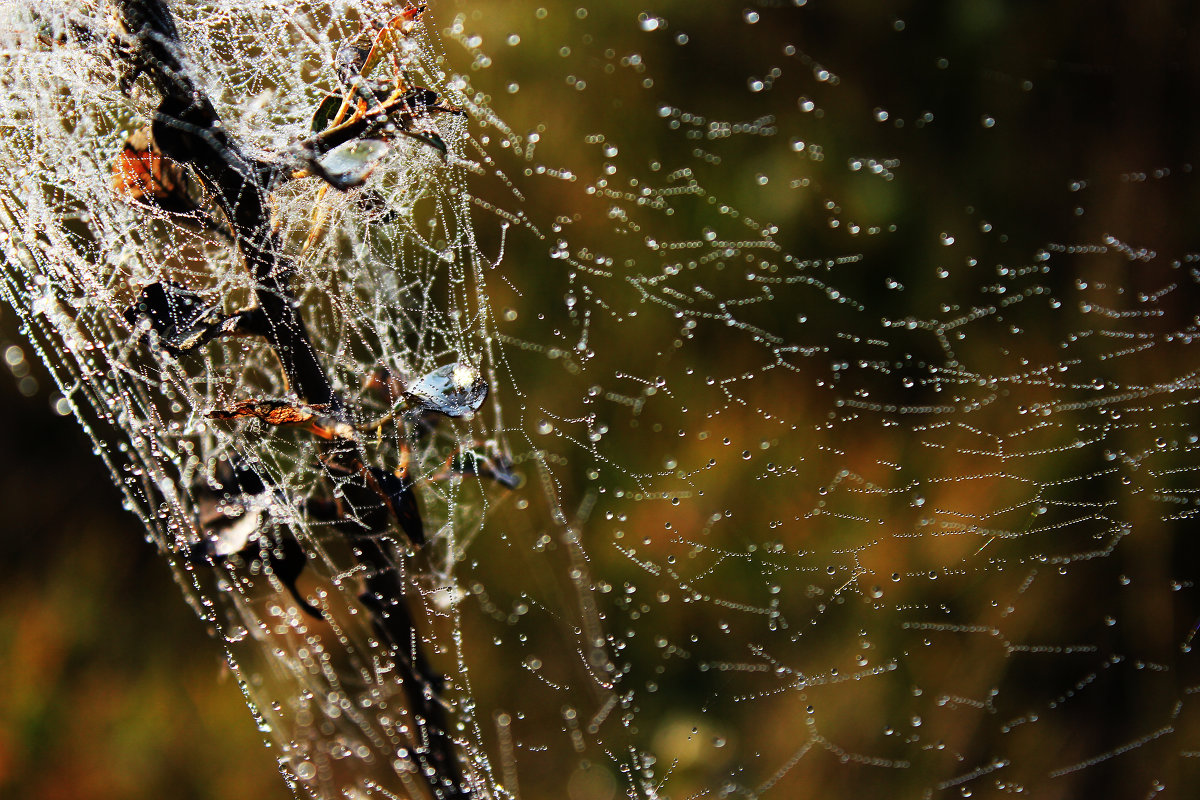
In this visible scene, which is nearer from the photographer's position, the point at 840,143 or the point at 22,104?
the point at 22,104

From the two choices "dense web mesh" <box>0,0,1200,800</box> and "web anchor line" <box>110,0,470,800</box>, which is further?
"dense web mesh" <box>0,0,1200,800</box>

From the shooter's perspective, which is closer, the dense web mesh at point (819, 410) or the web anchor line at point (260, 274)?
the web anchor line at point (260, 274)

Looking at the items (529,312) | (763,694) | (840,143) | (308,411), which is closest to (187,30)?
(308,411)

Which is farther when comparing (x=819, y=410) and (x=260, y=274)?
(x=819, y=410)

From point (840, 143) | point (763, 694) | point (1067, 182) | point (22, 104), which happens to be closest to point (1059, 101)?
point (1067, 182)

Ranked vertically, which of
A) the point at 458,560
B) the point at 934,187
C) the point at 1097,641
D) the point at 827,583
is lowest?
the point at 1097,641

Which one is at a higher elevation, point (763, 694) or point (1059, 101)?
point (1059, 101)

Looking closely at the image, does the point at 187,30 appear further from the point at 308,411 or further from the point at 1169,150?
the point at 1169,150
